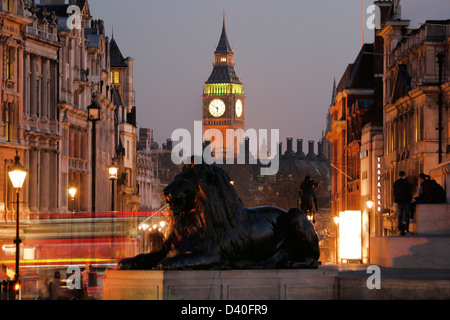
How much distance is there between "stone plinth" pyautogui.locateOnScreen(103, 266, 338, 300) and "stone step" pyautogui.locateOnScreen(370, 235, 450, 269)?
10.3 ft

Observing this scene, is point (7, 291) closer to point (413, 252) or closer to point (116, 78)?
point (413, 252)

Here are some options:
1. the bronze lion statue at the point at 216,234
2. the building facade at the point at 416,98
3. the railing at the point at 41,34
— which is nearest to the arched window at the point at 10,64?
the railing at the point at 41,34

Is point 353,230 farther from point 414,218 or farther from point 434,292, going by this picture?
point 434,292

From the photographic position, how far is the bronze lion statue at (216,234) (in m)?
15.6

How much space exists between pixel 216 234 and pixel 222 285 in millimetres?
749

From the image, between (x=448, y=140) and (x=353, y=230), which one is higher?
(x=448, y=140)

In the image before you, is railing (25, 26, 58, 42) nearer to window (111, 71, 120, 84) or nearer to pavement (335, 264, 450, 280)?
pavement (335, 264, 450, 280)

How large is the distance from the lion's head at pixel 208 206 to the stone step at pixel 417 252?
3.74 metres

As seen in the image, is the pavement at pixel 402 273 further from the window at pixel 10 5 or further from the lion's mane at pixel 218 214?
the window at pixel 10 5

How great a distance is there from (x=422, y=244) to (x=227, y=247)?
419cm

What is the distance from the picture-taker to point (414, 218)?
21969 millimetres

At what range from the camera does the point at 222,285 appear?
50.2 feet

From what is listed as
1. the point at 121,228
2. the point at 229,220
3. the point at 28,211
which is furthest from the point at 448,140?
the point at 229,220

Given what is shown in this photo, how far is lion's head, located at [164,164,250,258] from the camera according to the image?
15.6 m
